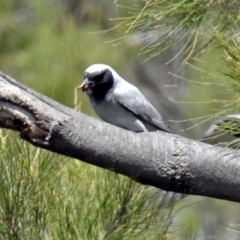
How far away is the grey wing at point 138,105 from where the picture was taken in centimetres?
169

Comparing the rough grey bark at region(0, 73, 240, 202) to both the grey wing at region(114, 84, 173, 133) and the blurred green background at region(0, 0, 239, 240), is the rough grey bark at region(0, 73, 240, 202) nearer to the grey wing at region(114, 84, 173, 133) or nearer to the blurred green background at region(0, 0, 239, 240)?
the blurred green background at region(0, 0, 239, 240)

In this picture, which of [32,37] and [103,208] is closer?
[103,208]

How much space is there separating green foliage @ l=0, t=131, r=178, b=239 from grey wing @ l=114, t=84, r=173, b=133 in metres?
0.21

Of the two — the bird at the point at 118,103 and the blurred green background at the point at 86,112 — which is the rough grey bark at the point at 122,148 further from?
the bird at the point at 118,103

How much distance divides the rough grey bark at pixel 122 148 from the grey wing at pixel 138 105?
0.55 m

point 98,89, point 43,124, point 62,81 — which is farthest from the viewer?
point 62,81

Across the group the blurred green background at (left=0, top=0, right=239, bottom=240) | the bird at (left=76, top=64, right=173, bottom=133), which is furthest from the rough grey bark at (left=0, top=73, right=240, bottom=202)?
the bird at (left=76, top=64, right=173, bottom=133)

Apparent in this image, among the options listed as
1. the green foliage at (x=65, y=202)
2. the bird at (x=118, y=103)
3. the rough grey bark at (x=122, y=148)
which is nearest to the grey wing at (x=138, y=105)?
the bird at (x=118, y=103)

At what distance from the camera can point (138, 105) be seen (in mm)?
1697

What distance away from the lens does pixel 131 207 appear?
57.1 inches

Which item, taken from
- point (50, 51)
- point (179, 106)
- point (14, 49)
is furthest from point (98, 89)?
point (179, 106)

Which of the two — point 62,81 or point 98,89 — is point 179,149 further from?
point 62,81

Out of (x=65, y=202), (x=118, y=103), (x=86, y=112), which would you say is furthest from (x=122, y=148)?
(x=86, y=112)

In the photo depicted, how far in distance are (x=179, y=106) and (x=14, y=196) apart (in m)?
1.69
